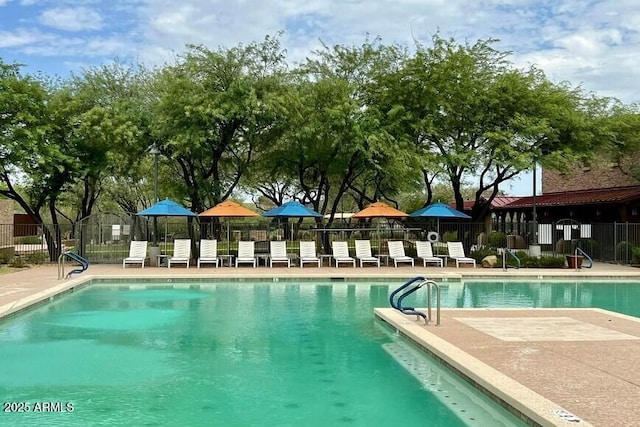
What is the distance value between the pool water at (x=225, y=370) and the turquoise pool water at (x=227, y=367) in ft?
0.06

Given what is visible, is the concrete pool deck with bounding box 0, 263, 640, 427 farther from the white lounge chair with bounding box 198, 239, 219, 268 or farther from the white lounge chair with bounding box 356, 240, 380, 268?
the white lounge chair with bounding box 356, 240, 380, 268

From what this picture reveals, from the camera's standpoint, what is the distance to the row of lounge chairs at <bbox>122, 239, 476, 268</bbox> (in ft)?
70.7

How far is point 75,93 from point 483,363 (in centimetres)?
2250

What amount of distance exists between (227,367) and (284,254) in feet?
46.4

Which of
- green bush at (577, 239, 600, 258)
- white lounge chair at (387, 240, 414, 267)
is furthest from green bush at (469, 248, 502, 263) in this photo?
green bush at (577, 239, 600, 258)

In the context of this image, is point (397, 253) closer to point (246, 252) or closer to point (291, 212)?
point (291, 212)

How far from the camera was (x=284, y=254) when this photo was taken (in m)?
22.2

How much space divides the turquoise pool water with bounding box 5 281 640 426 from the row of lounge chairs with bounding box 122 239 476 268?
7114 millimetres

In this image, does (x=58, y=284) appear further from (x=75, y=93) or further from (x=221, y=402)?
(x=75, y=93)

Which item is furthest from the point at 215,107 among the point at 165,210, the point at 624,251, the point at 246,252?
the point at 624,251

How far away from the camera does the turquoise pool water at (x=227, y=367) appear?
6230 mm

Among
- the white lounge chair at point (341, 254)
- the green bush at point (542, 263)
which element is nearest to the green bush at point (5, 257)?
the white lounge chair at point (341, 254)

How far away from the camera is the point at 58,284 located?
15.5 meters

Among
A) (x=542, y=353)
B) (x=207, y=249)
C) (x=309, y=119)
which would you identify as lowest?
(x=542, y=353)
